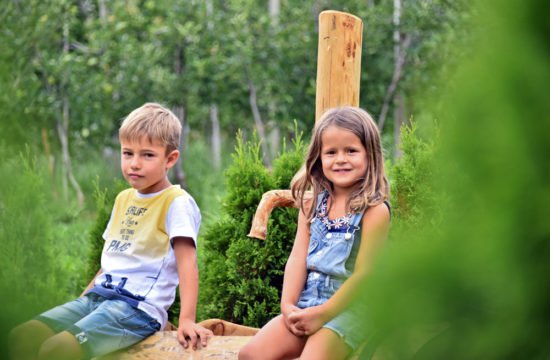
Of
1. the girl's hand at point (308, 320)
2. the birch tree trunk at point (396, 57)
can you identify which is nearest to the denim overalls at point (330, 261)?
the girl's hand at point (308, 320)

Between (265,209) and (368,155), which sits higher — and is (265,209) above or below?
below

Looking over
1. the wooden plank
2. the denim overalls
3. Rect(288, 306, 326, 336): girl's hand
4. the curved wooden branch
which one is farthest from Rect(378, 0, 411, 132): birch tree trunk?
Rect(288, 306, 326, 336): girl's hand

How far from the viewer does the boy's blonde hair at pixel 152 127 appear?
330 cm

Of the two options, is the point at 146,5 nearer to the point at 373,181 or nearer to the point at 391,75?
the point at 391,75

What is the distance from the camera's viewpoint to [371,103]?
1227 cm

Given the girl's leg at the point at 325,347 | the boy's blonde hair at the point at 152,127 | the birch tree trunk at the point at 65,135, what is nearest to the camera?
the girl's leg at the point at 325,347

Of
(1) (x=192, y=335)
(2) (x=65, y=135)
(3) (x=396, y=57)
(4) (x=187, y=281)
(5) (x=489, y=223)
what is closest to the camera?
(5) (x=489, y=223)

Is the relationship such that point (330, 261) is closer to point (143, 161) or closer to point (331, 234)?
point (331, 234)

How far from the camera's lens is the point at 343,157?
10.0 ft

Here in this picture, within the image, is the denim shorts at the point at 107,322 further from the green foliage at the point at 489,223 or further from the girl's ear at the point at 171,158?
the green foliage at the point at 489,223

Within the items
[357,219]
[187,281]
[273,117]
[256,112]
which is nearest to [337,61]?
[357,219]

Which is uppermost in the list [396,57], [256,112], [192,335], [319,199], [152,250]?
[396,57]

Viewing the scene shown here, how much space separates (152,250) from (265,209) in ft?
1.84

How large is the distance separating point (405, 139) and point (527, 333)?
3.90m
